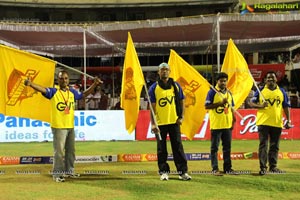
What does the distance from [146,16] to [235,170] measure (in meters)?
41.6

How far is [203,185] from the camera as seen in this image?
23.5 ft

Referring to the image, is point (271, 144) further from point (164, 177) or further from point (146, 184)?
point (146, 184)

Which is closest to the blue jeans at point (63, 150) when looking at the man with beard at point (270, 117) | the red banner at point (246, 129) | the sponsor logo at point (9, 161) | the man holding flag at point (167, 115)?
the man holding flag at point (167, 115)

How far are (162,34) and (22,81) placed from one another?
11.7 m

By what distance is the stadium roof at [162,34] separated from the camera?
16.6 meters

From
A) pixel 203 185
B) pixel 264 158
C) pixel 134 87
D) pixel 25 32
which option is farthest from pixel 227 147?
pixel 25 32

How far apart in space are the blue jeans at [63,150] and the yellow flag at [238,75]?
4234 mm

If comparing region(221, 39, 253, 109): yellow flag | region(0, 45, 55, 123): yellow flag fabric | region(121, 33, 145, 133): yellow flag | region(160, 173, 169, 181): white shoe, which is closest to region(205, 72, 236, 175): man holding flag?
region(160, 173, 169, 181): white shoe

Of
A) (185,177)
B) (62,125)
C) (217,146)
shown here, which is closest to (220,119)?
(217,146)

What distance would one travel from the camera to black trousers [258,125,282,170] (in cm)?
824

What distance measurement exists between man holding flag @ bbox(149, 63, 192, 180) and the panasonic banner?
8.56 meters

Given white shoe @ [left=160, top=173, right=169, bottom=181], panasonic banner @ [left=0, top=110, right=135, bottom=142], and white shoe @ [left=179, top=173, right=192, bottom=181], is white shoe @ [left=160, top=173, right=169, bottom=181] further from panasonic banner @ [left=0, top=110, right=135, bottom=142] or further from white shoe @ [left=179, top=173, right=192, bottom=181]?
panasonic banner @ [left=0, top=110, right=135, bottom=142]

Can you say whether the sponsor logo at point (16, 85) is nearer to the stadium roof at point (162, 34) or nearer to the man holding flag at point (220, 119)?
the man holding flag at point (220, 119)

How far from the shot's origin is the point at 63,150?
784cm
